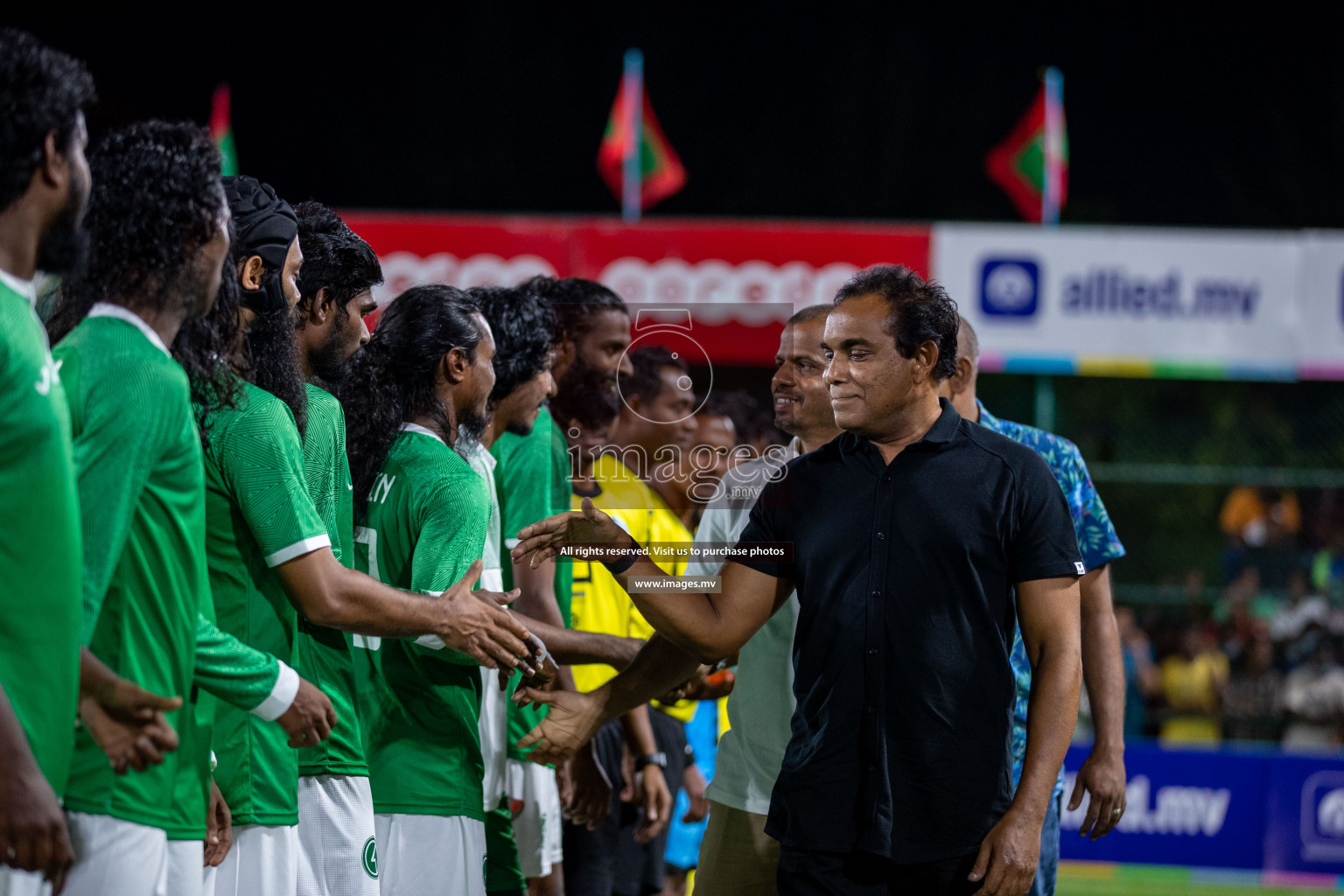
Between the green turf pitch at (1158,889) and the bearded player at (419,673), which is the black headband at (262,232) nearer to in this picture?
the bearded player at (419,673)

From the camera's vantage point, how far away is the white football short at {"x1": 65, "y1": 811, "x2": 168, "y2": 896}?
2318 mm

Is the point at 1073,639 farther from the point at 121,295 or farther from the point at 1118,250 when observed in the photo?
the point at 1118,250

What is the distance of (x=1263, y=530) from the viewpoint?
1512 cm

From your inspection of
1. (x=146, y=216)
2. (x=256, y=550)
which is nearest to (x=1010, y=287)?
(x=256, y=550)

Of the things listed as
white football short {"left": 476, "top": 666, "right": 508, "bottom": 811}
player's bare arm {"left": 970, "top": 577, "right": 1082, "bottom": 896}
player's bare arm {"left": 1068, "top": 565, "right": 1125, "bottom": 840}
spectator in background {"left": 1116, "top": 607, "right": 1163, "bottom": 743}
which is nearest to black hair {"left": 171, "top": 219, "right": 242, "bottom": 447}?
white football short {"left": 476, "top": 666, "right": 508, "bottom": 811}

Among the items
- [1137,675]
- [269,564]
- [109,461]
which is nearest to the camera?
[109,461]

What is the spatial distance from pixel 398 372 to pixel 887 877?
6.34ft

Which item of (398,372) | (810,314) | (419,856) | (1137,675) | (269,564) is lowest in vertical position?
(1137,675)

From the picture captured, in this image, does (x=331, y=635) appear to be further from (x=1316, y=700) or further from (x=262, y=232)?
(x=1316, y=700)

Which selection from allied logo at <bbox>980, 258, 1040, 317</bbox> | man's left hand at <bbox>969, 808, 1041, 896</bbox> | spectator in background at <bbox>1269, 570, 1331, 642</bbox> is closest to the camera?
man's left hand at <bbox>969, 808, 1041, 896</bbox>

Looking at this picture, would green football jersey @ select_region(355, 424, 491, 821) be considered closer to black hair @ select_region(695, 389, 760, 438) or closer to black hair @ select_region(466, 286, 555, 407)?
black hair @ select_region(466, 286, 555, 407)

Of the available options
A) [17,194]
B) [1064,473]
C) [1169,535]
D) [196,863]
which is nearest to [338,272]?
[17,194]

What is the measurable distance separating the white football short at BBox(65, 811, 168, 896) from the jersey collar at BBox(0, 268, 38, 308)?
2.95 feet

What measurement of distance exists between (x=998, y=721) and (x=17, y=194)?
2.39 m
